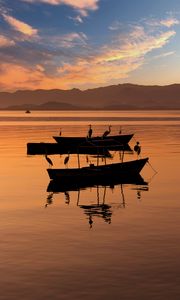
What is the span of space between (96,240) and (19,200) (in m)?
→ 11.8

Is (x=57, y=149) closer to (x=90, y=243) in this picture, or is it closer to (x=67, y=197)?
(x=67, y=197)

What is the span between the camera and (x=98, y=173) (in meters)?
41.0

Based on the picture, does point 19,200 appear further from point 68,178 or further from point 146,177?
point 146,177

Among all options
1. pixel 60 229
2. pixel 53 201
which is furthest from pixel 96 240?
pixel 53 201

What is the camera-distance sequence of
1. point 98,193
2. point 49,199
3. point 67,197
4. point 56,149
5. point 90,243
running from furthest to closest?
point 56,149, point 98,193, point 67,197, point 49,199, point 90,243

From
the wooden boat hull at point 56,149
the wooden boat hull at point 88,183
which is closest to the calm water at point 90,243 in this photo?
the wooden boat hull at point 88,183

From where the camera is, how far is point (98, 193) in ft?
119

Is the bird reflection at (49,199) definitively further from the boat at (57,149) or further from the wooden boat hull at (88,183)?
the boat at (57,149)

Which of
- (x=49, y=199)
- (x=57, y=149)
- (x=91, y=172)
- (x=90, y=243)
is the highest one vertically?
(x=91, y=172)

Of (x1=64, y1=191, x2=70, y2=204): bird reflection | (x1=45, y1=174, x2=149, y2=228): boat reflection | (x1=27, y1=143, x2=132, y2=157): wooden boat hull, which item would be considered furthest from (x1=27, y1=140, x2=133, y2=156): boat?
(x1=64, y1=191, x2=70, y2=204): bird reflection

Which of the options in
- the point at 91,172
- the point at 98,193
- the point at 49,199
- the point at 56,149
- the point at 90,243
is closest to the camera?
the point at 90,243

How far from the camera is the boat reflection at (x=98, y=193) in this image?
95.6 feet

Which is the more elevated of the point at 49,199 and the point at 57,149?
the point at 49,199

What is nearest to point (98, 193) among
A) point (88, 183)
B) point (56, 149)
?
point (88, 183)
